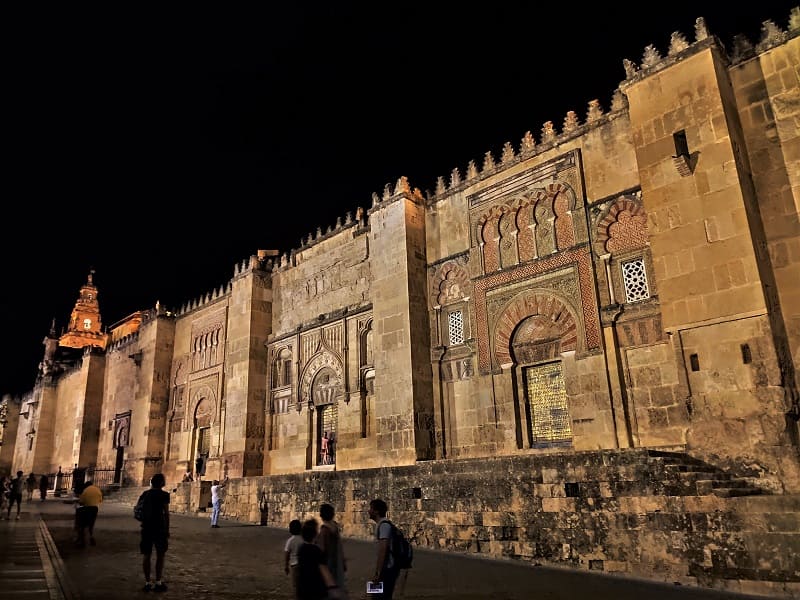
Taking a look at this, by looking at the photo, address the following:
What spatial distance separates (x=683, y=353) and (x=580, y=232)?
3487 millimetres

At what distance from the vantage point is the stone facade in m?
7.33

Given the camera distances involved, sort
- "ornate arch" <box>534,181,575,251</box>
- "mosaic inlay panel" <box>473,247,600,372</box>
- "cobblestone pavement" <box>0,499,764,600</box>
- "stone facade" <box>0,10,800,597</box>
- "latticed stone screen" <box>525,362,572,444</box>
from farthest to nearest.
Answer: "ornate arch" <box>534,181,575,251</box> < "latticed stone screen" <box>525,362,572,444</box> < "mosaic inlay panel" <box>473,247,600,372</box> < "stone facade" <box>0,10,800,597</box> < "cobblestone pavement" <box>0,499,764,600</box>

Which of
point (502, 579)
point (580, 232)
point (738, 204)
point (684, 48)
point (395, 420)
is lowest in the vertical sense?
point (502, 579)

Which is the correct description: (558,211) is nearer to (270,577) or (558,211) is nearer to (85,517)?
(270,577)

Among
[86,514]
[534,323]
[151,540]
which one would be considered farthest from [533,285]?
[86,514]

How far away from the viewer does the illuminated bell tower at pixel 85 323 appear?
4928cm

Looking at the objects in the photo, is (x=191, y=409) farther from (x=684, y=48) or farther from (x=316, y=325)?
(x=684, y=48)

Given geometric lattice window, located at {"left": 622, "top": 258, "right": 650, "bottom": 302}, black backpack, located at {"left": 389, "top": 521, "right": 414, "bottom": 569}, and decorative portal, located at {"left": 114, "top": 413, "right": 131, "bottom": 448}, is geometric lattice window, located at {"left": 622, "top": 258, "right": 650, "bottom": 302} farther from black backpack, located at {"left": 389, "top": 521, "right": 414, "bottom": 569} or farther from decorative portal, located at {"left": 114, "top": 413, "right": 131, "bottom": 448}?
decorative portal, located at {"left": 114, "top": 413, "right": 131, "bottom": 448}

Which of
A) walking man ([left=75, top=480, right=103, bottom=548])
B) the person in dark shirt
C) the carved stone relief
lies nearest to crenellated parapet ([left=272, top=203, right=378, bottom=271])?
the carved stone relief

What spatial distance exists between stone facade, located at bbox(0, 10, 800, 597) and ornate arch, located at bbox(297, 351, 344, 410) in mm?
88

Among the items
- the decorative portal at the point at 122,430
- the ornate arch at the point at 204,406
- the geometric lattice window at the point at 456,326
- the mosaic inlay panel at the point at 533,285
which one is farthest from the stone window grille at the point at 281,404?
the decorative portal at the point at 122,430

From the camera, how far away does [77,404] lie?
97.1 ft

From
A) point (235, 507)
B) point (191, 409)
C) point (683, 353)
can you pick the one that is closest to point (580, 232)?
point (683, 353)

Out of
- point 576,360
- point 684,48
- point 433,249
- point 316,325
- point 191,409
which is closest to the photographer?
point 684,48
